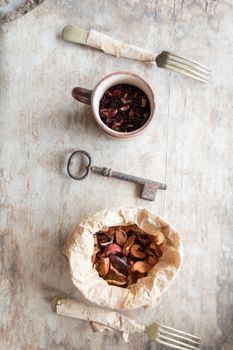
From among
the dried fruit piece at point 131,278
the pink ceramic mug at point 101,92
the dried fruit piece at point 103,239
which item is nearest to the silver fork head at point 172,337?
the dried fruit piece at point 131,278

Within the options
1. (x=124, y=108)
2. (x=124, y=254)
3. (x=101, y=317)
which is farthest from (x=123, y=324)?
(x=124, y=108)

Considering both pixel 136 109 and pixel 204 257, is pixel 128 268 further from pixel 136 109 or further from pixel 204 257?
pixel 136 109

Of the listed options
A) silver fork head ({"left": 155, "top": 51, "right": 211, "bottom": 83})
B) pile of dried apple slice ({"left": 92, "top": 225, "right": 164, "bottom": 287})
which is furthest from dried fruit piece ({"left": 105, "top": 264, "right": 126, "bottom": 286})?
silver fork head ({"left": 155, "top": 51, "right": 211, "bottom": 83})

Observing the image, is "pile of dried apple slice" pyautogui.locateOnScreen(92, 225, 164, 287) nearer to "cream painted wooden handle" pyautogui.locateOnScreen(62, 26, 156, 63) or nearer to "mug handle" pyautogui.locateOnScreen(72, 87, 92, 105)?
"mug handle" pyautogui.locateOnScreen(72, 87, 92, 105)

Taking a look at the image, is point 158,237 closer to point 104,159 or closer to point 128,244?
point 128,244

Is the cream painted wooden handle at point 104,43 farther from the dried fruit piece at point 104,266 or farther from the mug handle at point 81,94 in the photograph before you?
the dried fruit piece at point 104,266

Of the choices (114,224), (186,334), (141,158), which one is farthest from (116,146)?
(186,334)
